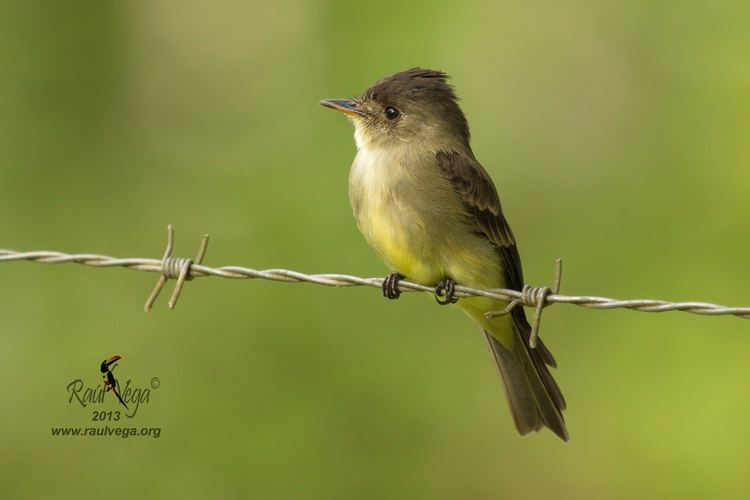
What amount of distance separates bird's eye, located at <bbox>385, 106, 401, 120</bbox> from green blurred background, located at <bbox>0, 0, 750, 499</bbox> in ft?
5.46

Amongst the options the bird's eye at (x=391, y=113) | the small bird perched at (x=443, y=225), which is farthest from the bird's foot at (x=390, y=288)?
the bird's eye at (x=391, y=113)

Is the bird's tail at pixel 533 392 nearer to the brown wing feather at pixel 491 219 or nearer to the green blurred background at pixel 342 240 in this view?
the brown wing feather at pixel 491 219

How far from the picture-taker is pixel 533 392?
4.75m

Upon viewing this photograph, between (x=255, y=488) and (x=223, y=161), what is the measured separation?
2.66m

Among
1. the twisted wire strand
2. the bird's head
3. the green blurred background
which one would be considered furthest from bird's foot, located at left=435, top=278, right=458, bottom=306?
the green blurred background

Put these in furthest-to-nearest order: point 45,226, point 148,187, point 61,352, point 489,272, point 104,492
Answer: point 148,187, point 45,226, point 61,352, point 104,492, point 489,272

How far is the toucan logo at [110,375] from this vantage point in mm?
5781

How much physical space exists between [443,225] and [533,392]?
2.52ft

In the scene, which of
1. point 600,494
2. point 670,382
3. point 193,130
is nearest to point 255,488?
point 600,494

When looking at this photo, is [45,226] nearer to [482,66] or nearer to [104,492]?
[104,492]

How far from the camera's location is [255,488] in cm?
602

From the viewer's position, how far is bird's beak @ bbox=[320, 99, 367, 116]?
521 centimetres

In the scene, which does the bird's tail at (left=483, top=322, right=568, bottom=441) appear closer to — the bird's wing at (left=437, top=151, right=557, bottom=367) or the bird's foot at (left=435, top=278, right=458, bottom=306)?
the bird's wing at (left=437, top=151, right=557, bottom=367)
